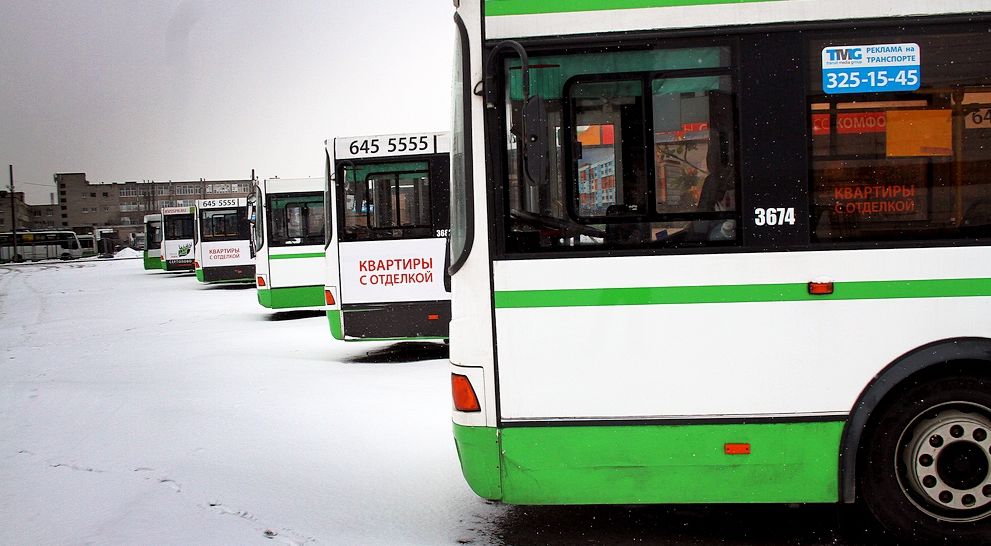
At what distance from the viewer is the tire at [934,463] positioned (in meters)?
4.06

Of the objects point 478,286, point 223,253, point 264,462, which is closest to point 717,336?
point 478,286

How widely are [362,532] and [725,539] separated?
6.88 feet

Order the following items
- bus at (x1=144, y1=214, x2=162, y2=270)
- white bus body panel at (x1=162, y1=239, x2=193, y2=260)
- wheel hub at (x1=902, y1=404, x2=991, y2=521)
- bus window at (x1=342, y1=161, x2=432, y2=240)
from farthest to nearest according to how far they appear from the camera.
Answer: bus at (x1=144, y1=214, x2=162, y2=270)
white bus body panel at (x1=162, y1=239, x2=193, y2=260)
bus window at (x1=342, y1=161, x2=432, y2=240)
wheel hub at (x1=902, y1=404, x2=991, y2=521)

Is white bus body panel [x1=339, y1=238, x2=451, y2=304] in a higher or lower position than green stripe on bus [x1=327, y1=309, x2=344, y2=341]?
higher

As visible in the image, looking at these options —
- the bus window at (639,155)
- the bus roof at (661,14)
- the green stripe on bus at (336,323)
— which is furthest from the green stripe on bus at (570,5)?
the green stripe on bus at (336,323)

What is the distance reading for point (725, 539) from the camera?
445 centimetres

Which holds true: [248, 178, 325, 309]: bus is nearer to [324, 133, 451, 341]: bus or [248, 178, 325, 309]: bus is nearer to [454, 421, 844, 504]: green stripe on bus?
[324, 133, 451, 341]: bus

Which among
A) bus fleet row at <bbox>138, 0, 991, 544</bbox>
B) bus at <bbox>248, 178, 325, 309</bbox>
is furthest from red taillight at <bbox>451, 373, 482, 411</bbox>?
bus at <bbox>248, 178, 325, 309</bbox>

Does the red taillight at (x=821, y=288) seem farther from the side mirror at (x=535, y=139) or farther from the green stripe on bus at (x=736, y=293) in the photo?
the side mirror at (x=535, y=139)

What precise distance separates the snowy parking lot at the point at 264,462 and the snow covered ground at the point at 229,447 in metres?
0.02

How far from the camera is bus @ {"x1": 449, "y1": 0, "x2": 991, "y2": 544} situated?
13.4ft

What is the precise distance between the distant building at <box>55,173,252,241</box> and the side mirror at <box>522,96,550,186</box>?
135 metres

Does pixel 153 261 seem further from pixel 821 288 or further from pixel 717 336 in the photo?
pixel 821 288

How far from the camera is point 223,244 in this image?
28.2 meters
